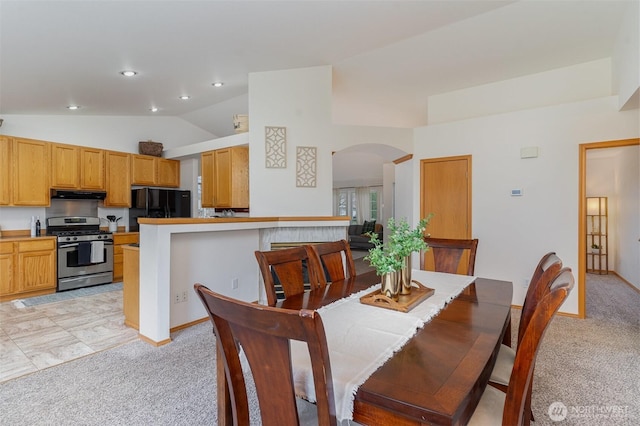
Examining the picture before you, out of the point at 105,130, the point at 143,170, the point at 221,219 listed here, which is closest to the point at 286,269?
the point at 221,219

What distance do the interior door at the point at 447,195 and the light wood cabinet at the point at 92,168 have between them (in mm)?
5110

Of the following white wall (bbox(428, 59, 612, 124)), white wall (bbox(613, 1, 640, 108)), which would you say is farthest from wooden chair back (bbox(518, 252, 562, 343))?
white wall (bbox(428, 59, 612, 124))

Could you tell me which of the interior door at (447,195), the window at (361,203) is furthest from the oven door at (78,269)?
the window at (361,203)

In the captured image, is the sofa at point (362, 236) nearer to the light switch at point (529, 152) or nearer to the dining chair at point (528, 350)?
the light switch at point (529, 152)

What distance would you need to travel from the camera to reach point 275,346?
0.82 meters

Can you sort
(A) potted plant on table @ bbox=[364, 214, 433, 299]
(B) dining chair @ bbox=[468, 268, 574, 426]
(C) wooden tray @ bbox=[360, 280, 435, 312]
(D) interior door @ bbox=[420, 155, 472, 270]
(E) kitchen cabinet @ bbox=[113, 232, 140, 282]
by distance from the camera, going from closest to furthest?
(B) dining chair @ bbox=[468, 268, 574, 426], (C) wooden tray @ bbox=[360, 280, 435, 312], (A) potted plant on table @ bbox=[364, 214, 433, 299], (D) interior door @ bbox=[420, 155, 472, 270], (E) kitchen cabinet @ bbox=[113, 232, 140, 282]

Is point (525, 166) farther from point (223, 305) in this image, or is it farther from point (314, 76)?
point (223, 305)

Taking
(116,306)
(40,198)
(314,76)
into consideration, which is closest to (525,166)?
(314,76)

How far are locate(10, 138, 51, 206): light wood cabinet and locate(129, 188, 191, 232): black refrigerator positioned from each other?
4.00 ft

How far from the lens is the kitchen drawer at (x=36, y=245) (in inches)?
170

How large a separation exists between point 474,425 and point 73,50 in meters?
4.12

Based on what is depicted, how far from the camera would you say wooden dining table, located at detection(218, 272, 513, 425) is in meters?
0.84

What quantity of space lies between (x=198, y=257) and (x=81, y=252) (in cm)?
274

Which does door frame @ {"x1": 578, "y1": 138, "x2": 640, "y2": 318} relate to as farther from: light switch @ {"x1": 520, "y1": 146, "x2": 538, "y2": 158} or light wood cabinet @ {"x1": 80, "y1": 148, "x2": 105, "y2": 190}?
light wood cabinet @ {"x1": 80, "y1": 148, "x2": 105, "y2": 190}
